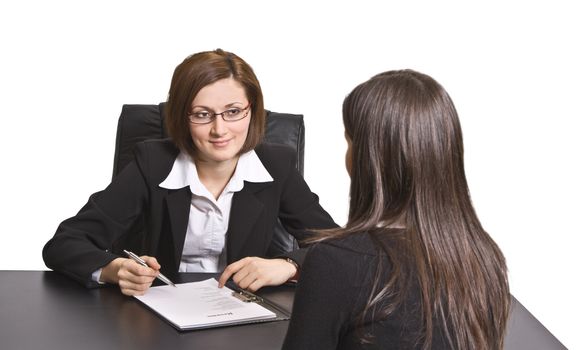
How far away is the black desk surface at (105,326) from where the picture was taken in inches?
80.4

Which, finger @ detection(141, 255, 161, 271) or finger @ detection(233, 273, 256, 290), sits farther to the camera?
finger @ detection(233, 273, 256, 290)

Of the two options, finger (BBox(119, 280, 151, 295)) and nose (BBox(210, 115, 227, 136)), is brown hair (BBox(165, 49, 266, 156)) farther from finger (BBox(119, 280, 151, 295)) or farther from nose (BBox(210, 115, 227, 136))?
finger (BBox(119, 280, 151, 295))

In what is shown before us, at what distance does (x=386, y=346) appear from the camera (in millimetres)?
1610

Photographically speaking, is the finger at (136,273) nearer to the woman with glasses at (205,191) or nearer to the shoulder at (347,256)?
the woman with glasses at (205,191)

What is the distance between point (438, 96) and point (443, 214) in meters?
0.22

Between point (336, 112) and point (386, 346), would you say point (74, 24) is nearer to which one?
point (336, 112)

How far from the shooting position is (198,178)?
291 centimetres

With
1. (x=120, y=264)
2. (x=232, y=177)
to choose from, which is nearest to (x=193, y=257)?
(x=232, y=177)

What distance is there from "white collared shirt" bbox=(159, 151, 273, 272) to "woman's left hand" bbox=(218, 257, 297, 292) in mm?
443

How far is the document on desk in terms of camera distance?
2158 millimetres

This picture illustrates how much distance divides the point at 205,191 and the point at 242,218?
16 cm

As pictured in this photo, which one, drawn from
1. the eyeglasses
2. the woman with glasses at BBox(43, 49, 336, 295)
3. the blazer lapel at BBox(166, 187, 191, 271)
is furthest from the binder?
the eyeglasses

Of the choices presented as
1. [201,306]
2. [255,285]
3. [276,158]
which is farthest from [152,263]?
[276,158]

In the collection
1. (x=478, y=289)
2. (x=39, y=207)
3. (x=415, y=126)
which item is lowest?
(x=39, y=207)
